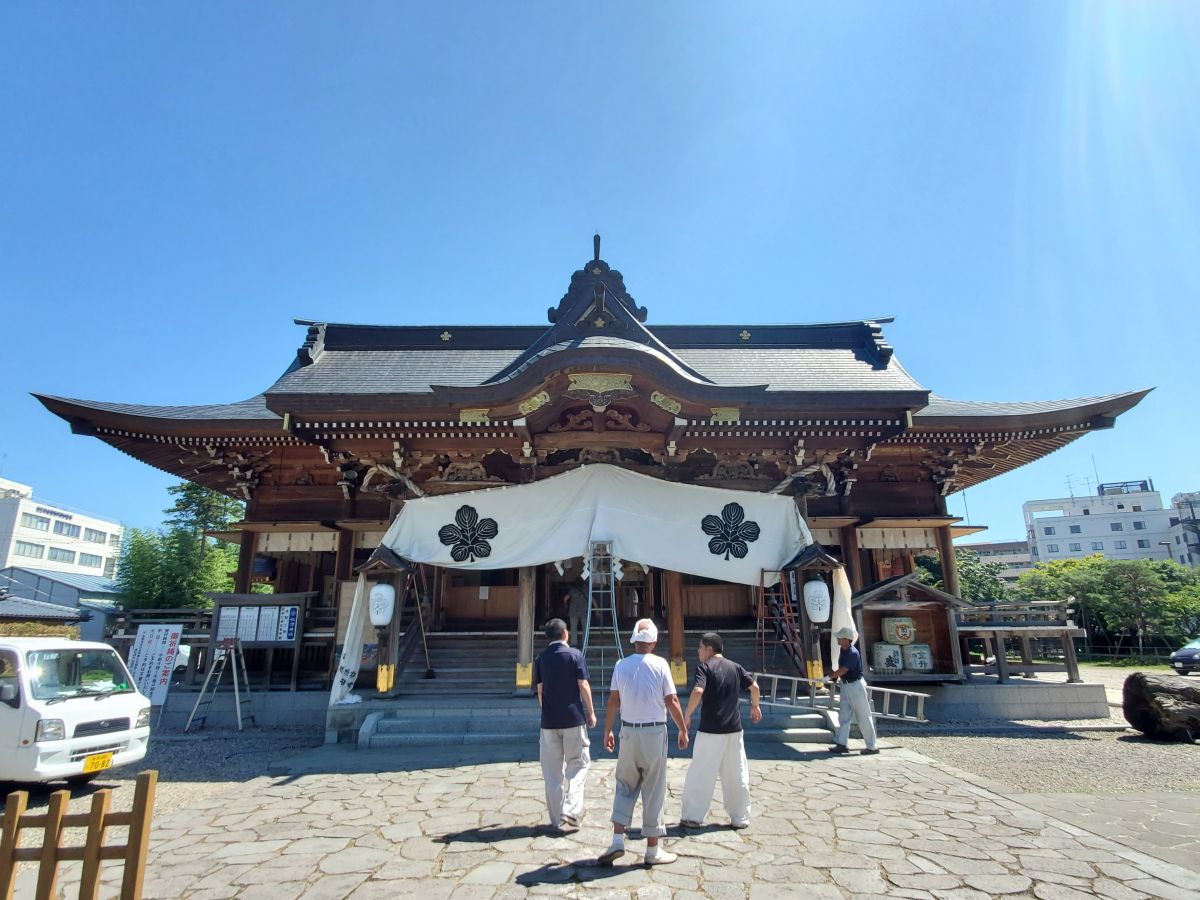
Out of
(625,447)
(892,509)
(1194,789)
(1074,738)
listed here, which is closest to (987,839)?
(1194,789)

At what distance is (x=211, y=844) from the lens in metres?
4.92

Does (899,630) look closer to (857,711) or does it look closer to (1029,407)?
(857,711)

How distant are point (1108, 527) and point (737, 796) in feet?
280

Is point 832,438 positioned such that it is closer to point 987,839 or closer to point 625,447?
point 625,447

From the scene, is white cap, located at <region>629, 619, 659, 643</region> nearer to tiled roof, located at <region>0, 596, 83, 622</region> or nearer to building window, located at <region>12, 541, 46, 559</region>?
tiled roof, located at <region>0, 596, 83, 622</region>

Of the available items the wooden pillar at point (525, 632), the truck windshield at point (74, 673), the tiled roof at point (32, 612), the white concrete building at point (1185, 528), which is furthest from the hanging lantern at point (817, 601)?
the white concrete building at point (1185, 528)

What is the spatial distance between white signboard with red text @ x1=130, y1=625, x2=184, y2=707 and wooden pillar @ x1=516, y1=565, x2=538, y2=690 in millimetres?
6077

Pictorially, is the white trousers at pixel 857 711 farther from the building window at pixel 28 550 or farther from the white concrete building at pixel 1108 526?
the white concrete building at pixel 1108 526

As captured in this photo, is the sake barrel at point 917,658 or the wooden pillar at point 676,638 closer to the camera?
the wooden pillar at point 676,638

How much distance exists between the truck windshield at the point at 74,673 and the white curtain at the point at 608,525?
3.73 m

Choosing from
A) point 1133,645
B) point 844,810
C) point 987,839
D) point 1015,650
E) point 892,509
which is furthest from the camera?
point 1133,645

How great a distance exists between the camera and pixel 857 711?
7.80m

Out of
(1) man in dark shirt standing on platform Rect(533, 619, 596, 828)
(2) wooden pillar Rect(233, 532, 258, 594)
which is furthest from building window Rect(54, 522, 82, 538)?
(1) man in dark shirt standing on platform Rect(533, 619, 596, 828)

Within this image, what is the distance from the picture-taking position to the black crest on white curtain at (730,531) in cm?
974
